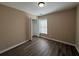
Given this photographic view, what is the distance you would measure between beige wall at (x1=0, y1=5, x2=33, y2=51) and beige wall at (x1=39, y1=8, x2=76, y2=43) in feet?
7.00

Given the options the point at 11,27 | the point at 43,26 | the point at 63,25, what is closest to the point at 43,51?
the point at 11,27

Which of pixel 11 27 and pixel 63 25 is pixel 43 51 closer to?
pixel 11 27

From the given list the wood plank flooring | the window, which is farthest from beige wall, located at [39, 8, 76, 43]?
the wood plank flooring

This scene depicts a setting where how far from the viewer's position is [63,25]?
464cm

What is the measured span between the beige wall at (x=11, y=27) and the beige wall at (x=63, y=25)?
2133 millimetres

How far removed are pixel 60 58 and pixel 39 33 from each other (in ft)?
20.5

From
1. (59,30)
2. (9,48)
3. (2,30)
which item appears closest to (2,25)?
(2,30)

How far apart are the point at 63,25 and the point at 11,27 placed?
3.33 m

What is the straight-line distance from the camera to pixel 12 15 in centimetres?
379

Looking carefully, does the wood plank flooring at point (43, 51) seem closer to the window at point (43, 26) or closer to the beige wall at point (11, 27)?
the beige wall at point (11, 27)

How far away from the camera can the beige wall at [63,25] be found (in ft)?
13.4

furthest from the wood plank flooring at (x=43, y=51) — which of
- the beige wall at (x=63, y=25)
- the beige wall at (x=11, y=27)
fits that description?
the beige wall at (x=63, y=25)

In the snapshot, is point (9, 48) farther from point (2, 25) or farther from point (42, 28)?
point (42, 28)

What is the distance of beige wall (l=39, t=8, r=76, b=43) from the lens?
4.09m
